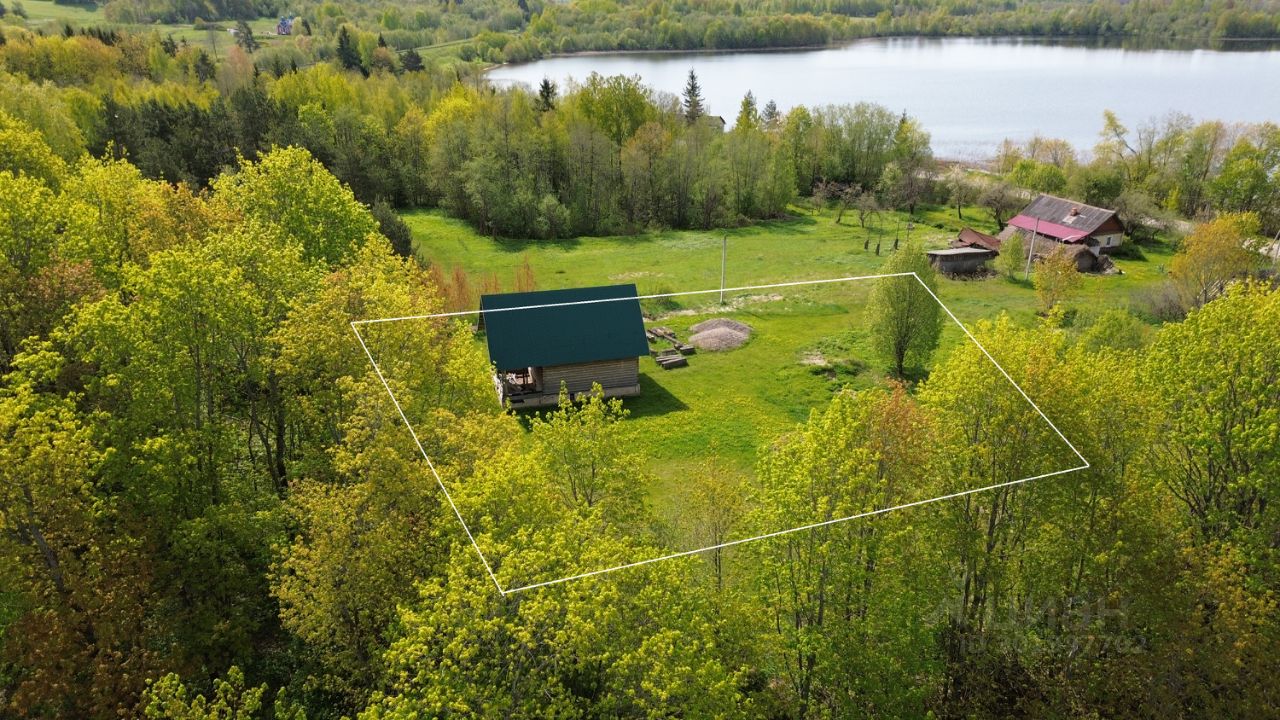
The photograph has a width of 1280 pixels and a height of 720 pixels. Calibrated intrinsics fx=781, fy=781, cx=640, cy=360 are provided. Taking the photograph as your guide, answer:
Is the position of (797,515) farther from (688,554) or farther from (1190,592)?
(1190,592)

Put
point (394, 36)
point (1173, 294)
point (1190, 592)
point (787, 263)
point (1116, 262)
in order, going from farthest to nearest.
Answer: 1. point (394, 36)
2. point (1116, 262)
3. point (787, 263)
4. point (1173, 294)
5. point (1190, 592)

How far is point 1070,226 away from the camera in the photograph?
58812 millimetres

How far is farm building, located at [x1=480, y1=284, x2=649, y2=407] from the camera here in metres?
30.8

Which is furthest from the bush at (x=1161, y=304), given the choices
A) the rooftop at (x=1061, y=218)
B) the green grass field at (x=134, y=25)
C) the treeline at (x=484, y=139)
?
the green grass field at (x=134, y=25)

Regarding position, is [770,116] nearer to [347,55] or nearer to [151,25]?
[347,55]

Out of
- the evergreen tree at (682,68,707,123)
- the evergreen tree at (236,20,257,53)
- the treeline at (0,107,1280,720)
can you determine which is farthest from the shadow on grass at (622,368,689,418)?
the evergreen tree at (236,20,257,53)

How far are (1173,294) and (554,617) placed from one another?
144 feet

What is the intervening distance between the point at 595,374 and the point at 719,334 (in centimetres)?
655

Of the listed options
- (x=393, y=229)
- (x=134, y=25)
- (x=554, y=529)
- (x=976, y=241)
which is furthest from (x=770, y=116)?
(x=134, y=25)

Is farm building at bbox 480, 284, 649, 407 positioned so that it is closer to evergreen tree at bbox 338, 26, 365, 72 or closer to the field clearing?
evergreen tree at bbox 338, 26, 365, 72

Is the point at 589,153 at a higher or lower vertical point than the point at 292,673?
higher

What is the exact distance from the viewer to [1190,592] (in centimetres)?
1585

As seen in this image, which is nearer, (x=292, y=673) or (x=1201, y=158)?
(x=292, y=673)

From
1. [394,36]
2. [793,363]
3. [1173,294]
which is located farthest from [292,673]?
[394,36]
